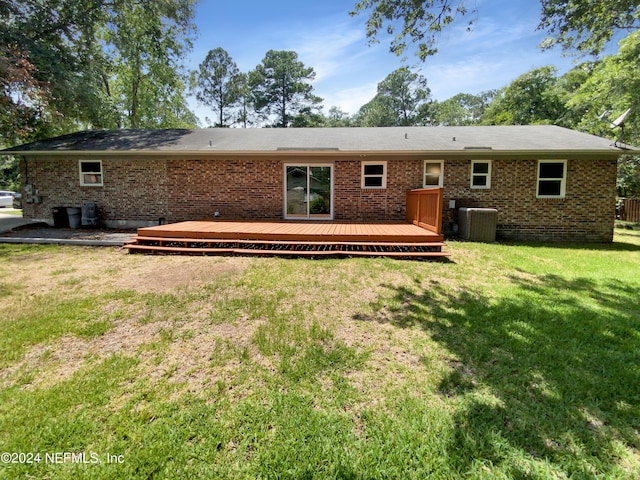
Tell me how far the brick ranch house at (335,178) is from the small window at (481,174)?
0.03 meters

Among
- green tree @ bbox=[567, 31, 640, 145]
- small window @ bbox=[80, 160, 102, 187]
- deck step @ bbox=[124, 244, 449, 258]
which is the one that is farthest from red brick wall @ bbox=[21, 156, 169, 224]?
green tree @ bbox=[567, 31, 640, 145]

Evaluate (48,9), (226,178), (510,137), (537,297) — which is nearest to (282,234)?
(226,178)

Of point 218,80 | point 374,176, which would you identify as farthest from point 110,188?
point 218,80

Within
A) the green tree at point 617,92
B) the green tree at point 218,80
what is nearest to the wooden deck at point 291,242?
the green tree at point 617,92

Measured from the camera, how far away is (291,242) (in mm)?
7121

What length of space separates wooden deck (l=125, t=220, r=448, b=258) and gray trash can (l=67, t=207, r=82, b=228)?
474cm

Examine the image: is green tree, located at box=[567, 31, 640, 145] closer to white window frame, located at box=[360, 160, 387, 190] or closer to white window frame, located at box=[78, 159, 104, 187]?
white window frame, located at box=[360, 160, 387, 190]

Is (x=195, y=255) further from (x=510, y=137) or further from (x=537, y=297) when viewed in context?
(x=510, y=137)

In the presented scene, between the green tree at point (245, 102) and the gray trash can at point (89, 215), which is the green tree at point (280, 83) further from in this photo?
the gray trash can at point (89, 215)

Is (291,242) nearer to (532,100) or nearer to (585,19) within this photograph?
(585,19)

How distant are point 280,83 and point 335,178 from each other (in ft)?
98.7

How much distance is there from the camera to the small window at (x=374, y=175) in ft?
32.7

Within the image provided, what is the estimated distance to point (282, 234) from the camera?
7.26 m

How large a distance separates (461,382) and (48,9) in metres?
19.1
